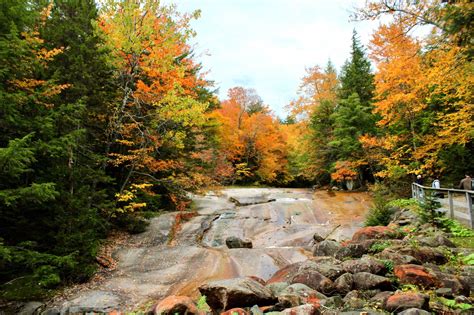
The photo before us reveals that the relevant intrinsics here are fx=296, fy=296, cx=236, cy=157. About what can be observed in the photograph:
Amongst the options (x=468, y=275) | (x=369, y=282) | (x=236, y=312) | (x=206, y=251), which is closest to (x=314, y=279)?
(x=369, y=282)

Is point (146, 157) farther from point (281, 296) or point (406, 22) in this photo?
point (406, 22)

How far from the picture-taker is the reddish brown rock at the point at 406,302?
421cm

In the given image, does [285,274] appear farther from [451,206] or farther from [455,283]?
[451,206]

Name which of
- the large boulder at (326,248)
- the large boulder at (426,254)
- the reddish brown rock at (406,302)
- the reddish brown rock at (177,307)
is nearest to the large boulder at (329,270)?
the large boulder at (426,254)

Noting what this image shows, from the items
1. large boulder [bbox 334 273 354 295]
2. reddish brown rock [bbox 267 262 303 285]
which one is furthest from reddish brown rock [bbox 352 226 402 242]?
large boulder [bbox 334 273 354 295]

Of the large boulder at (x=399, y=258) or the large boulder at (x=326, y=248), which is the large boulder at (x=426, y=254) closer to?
the large boulder at (x=399, y=258)

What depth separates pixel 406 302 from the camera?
429 cm

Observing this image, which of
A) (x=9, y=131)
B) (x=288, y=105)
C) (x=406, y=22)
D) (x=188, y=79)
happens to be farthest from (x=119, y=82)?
(x=288, y=105)

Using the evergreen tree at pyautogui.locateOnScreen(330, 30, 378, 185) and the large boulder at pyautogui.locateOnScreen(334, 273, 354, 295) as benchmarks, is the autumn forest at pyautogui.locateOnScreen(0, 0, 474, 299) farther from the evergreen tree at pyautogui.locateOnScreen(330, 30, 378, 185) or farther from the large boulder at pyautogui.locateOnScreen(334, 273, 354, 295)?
the large boulder at pyautogui.locateOnScreen(334, 273, 354, 295)

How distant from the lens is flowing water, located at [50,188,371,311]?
8.06m

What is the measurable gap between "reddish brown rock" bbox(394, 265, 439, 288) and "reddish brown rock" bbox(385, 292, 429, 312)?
36.2 inches

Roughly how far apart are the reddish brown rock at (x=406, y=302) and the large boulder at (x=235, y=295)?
1.95 metres

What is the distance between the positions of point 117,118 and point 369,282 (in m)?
11.3

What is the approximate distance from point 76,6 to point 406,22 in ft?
41.5
